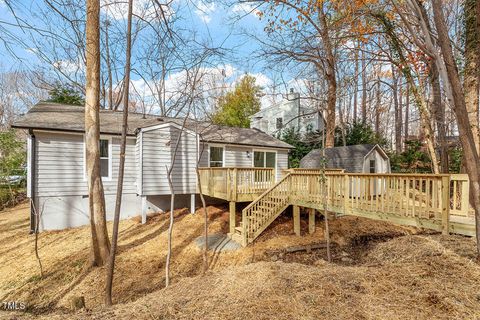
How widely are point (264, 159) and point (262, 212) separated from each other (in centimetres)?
552

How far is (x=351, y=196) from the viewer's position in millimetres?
6363

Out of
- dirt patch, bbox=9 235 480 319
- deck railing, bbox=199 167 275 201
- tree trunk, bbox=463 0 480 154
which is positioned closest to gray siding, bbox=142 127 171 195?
deck railing, bbox=199 167 275 201

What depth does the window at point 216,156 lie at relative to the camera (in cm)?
1194

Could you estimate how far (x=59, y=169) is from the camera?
895 cm

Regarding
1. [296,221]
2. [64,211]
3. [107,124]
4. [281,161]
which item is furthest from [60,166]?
[281,161]

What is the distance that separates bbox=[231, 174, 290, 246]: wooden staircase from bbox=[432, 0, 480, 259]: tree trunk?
5.05 metres

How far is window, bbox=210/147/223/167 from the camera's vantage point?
11.9m

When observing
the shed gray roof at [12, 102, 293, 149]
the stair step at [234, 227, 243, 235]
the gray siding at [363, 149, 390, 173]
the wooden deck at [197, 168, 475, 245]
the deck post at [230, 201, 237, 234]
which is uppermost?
the shed gray roof at [12, 102, 293, 149]

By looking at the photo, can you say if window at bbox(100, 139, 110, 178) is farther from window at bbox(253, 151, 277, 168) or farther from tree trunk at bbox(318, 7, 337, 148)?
tree trunk at bbox(318, 7, 337, 148)

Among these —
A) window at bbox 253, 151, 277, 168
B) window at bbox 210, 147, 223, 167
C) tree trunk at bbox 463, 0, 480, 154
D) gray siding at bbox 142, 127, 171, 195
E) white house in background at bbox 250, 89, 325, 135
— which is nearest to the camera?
tree trunk at bbox 463, 0, 480, 154

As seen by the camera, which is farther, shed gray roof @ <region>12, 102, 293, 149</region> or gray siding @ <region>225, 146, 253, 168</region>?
gray siding @ <region>225, 146, 253, 168</region>

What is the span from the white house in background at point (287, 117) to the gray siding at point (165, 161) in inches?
461

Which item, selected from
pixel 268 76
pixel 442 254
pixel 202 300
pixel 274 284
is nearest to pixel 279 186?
pixel 442 254

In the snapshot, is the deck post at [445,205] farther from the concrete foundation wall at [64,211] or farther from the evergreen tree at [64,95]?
the evergreen tree at [64,95]
